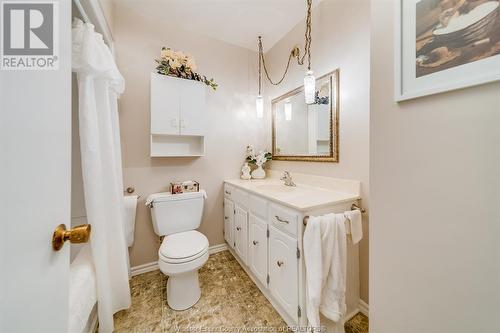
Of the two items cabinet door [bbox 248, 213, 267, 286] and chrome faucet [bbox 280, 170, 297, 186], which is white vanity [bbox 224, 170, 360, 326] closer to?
cabinet door [bbox 248, 213, 267, 286]

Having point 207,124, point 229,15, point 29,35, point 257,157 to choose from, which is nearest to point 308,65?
point 229,15

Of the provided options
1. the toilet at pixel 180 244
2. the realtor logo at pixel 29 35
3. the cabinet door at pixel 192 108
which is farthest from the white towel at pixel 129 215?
the realtor logo at pixel 29 35

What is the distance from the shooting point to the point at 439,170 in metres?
0.59

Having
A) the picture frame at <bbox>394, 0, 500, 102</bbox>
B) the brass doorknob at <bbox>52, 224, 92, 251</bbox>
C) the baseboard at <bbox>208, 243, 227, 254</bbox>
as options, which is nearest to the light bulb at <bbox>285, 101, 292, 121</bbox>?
the picture frame at <bbox>394, 0, 500, 102</bbox>

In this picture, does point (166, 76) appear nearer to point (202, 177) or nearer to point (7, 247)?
point (202, 177)

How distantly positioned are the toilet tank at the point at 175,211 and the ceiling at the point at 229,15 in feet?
5.88

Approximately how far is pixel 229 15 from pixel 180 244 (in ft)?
7.23

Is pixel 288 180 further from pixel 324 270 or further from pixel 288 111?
pixel 324 270

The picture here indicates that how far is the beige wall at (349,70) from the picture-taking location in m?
1.35

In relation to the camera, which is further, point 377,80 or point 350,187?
point 350,187

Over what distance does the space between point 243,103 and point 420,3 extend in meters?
1.89

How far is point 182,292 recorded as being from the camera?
145 centimetres

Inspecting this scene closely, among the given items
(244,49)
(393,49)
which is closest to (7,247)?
(393,49)

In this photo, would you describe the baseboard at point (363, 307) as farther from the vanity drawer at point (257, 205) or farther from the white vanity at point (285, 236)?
the vanity drawer at point (257, 205)
